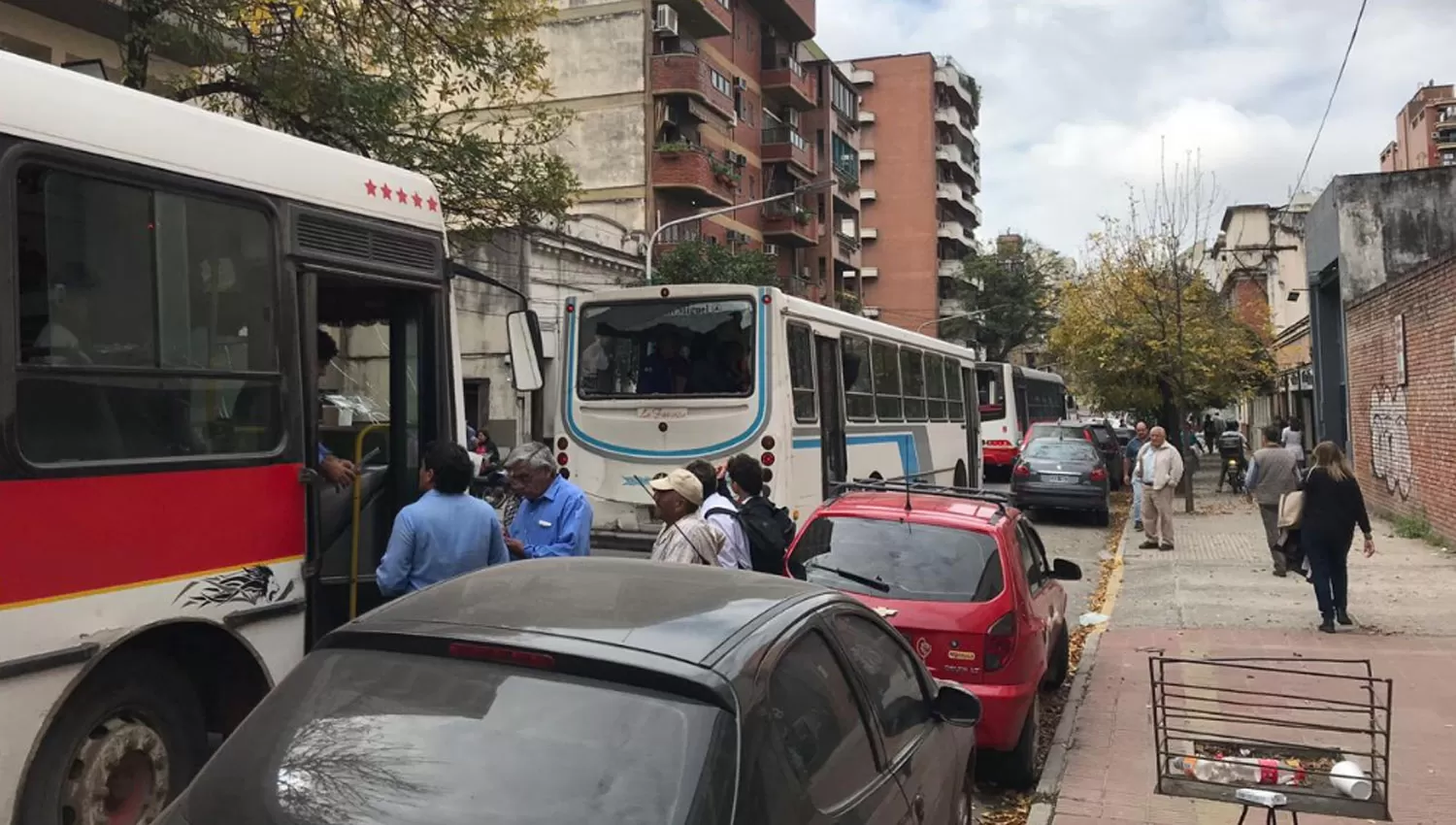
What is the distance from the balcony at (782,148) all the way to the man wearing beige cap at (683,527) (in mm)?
41655

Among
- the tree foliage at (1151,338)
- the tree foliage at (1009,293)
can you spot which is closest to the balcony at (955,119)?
the tree foliage at (1009,293)

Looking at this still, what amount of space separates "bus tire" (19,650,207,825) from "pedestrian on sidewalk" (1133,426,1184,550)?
13.6 metres

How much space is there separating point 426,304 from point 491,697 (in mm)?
3849

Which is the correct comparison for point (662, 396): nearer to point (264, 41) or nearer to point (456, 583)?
point (264, 41)

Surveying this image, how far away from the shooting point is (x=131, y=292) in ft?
13.7

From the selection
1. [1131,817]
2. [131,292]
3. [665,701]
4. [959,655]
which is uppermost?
[131,292]

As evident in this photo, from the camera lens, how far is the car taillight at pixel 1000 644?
5879 millimetres

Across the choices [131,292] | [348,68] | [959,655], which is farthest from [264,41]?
[959,655]

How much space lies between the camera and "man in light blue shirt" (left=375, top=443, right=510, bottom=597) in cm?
507

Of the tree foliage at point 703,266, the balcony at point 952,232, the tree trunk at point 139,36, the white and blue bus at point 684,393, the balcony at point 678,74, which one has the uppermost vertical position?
the balcony at point 952,232

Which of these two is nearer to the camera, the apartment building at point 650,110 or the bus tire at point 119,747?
the bus tire at point 119,747

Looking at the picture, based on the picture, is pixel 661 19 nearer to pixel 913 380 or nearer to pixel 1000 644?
pixel 913 380

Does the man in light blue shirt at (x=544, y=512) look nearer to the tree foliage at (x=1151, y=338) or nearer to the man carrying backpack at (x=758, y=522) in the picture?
the man carrying backpack at (x=758, y=522)

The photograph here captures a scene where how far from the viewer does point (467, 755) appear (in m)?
2.44
